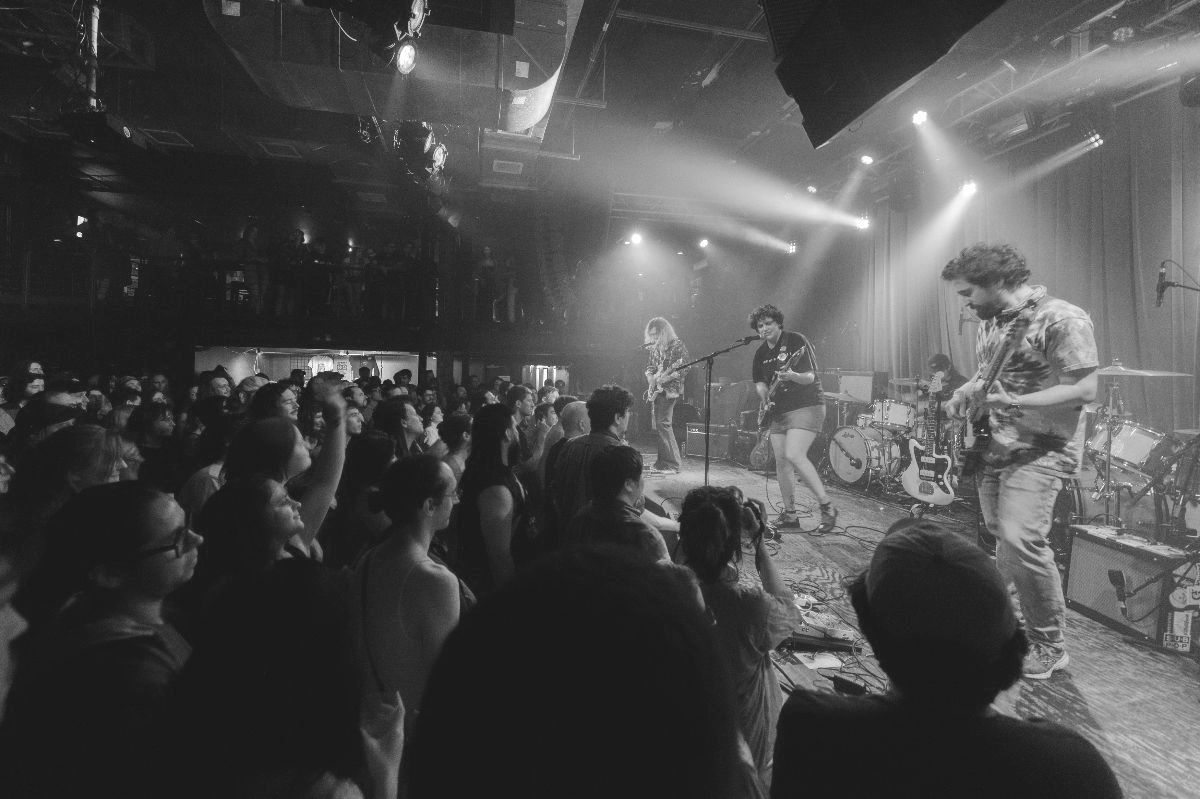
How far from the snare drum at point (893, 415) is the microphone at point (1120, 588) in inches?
166

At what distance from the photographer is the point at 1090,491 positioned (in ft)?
19.4

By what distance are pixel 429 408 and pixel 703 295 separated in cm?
1105

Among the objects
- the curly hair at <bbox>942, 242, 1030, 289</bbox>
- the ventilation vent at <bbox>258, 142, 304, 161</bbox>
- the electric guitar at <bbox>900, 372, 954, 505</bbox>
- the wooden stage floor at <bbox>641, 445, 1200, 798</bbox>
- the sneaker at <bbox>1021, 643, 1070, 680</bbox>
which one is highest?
the ventilation vent at <bbox>258, 142, 304, 161</bbox>

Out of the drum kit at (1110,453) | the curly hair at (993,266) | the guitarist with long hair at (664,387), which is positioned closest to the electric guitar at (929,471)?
the drum kit at (1110,453)

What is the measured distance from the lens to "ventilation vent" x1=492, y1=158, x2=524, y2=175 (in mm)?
12117

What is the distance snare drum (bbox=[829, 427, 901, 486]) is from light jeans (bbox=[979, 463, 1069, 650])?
192 inches

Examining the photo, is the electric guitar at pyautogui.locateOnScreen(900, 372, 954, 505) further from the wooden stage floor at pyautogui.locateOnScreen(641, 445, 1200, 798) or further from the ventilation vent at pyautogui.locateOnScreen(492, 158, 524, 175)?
the ventilation vent at pyautogui.locateOnScreen(492, 158, 524, 175)

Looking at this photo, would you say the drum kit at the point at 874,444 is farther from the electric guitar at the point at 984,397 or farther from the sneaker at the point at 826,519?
the electric guitar at the point at 984,397

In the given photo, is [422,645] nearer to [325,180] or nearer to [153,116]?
[153,116]

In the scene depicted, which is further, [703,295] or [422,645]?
[703,295]

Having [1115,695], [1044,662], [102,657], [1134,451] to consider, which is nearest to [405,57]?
[102,657]

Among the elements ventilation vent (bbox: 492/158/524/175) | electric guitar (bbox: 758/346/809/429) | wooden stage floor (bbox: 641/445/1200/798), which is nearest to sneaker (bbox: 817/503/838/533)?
wooden stage floor (bbox: 641/445/1200/798)

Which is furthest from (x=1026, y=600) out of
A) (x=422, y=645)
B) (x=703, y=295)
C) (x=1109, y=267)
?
(x=703, y=295)

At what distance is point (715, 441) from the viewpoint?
1042cm
